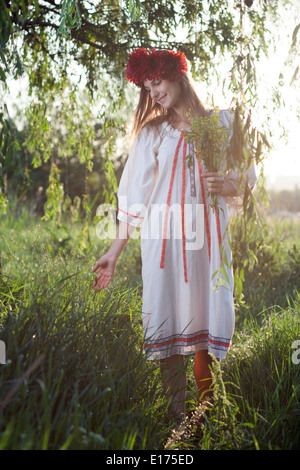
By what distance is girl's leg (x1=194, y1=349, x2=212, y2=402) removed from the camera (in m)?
2.28

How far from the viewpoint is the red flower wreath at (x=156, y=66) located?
229cm

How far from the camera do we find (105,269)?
2410 mm

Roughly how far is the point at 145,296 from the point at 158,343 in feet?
0.78

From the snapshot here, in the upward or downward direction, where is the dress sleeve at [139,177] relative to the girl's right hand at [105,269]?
upward

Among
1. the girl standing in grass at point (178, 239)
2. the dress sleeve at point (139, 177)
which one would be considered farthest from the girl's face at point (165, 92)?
the dress sleeve at point (139, 177)

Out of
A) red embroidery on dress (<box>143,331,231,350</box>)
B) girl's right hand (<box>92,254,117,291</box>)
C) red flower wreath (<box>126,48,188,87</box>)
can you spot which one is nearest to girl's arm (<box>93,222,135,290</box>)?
girl's right hand (<box>92,254,117,291</box>)

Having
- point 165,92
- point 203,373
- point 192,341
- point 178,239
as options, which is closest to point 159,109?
point 165,92

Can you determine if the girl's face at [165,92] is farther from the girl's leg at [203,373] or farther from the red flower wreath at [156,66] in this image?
the girl's leg at [203,373]

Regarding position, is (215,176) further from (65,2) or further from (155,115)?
(65,2)

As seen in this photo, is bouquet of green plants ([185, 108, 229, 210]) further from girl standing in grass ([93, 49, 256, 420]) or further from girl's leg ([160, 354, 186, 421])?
girl's leg ([160, 354, 186, 421])

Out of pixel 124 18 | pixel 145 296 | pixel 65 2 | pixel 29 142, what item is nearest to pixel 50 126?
pixel 29 142

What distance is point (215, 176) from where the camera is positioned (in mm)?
2092

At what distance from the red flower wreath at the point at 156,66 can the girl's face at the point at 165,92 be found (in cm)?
3

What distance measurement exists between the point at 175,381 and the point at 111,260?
683mm
